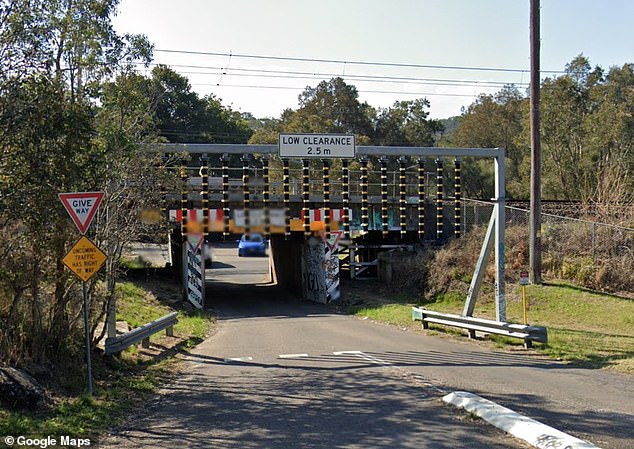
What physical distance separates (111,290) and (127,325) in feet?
17.7

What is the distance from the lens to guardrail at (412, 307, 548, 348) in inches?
589

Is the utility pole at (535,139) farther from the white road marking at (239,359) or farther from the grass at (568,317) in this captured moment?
the white road marking at (239,359)

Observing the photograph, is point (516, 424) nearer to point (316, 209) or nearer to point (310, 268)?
point (316, 209)

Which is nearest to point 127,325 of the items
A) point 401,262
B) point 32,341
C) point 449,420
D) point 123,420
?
point 32,341

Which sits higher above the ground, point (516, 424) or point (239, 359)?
point (516, 424)

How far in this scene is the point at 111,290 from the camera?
38.5ft

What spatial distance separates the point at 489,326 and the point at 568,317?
17.7 feet

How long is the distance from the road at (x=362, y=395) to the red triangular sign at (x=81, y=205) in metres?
2.74

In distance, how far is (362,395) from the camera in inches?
384

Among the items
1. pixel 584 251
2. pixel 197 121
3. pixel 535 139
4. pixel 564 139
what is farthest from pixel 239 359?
pixel 197 121

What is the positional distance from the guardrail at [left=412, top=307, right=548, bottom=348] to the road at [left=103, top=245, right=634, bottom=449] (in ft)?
1.77

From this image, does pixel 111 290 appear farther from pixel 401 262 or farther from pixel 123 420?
pixel 401 262

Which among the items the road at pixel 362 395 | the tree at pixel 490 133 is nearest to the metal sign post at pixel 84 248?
the road at pixel 362 395

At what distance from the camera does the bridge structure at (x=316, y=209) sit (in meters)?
17.6
